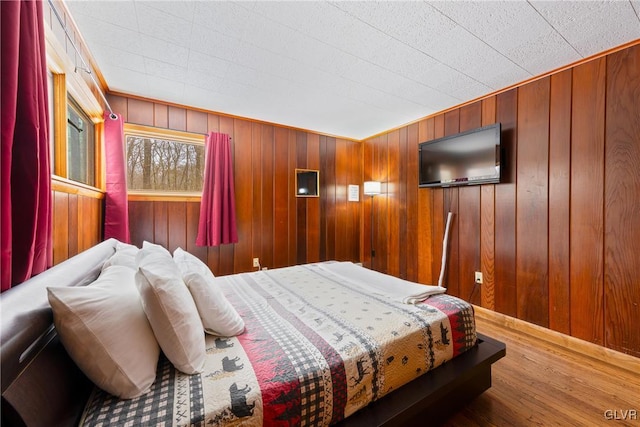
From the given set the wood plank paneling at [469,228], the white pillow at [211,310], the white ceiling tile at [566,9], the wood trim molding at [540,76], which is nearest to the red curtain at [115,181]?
the white pillow at [211,310]

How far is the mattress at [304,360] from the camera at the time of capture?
83 cm

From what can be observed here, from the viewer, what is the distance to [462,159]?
117 inches

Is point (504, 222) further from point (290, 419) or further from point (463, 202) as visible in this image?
point (290, 419)

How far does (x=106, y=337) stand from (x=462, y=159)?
3.35 meters

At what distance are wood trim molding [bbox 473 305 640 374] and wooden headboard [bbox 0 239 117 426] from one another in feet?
10.9

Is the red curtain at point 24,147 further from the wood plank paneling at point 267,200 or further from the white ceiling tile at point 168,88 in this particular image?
the wood plank paneling at point 267,200

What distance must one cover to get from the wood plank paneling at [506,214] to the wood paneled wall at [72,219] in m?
3.65

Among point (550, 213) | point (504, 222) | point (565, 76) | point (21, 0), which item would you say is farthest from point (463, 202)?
point (21, 0)

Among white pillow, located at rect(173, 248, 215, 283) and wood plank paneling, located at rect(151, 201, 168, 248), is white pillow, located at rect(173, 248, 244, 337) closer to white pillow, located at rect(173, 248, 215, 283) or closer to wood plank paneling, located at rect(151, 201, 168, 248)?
white pillow, located at rect(173, 248, 215, 283)

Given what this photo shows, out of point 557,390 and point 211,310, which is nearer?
point 211,310

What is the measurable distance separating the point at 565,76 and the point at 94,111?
425cm

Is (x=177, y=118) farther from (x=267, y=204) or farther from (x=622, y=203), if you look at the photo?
(x=622, y=203)

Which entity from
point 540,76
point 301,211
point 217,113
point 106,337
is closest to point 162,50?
point 217,113

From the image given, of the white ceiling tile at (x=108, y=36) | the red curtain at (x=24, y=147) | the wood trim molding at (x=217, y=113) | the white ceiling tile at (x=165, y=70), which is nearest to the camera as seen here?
the red curtain at (x=24, y=147)
